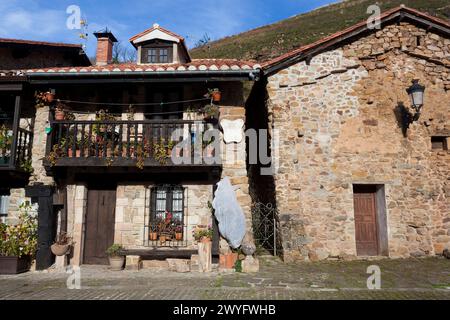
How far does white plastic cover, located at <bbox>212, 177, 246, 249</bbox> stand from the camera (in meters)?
8.81

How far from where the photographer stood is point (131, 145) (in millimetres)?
9156

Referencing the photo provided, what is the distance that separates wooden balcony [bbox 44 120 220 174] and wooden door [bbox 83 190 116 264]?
1.15 meters

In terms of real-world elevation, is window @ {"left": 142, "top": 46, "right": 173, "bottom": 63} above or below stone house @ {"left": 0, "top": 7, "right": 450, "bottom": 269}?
above

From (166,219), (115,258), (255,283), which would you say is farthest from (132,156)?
(255,283)

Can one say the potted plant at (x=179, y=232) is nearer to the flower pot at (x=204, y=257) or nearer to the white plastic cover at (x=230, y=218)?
the flower pot at (x=204, y=257)

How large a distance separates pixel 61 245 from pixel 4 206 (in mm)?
2209

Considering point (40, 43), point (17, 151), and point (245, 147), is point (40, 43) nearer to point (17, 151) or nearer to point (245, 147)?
point (17, 151)

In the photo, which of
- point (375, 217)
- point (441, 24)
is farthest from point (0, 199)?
point (441, 24)

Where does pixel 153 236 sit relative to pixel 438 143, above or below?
below

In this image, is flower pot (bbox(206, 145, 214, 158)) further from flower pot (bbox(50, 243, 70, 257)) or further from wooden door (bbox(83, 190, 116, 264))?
flower pot (bbox(50, 243, 70, 257))

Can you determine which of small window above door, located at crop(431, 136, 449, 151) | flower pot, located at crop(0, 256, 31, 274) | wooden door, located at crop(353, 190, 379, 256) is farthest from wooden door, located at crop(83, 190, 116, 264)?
small window above door, located at crop(431, 136, 449, 151)

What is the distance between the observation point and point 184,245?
927 cm

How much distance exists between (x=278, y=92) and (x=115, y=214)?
6.00 m
